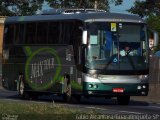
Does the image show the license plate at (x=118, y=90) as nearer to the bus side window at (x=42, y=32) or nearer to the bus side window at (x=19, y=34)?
the bus side window at (x=42, y=32)

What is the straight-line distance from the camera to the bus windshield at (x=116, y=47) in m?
26.7

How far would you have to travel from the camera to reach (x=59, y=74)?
2838cm

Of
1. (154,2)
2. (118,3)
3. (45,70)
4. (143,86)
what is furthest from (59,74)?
(154,2)

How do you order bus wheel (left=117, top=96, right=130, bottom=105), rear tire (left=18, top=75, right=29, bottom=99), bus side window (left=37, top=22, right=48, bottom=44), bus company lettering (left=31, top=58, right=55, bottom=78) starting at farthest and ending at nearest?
rear tire (left=18, top=75, right=29, bottom=99) → bus side window (left=37, top=22, right=48, bottom=44) → bus company lettering (left=31, top=58, right=55, bottom=78) → bus wheel (left=117, top=96, right=130, bottom=105)

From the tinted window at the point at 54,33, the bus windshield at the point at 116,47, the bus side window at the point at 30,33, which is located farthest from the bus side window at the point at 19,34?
the bus windshield at the point at 116,47

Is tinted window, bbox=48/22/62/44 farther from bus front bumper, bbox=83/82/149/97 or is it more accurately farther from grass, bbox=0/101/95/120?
grass, bbox=0/101/95/120

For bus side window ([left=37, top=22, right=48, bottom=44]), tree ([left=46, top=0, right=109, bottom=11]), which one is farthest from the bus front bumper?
tree ([left=46, top=0, right=109, bottom=11])

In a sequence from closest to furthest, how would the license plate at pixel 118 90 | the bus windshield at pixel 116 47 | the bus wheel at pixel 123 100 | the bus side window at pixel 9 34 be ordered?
the bus windshield at pixel 116 47
the license plate at pixel 118 90
the bus wheel at pixel 123 100
the bus side window at pixel 9 34

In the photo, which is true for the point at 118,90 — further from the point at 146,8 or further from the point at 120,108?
the point at 146,8

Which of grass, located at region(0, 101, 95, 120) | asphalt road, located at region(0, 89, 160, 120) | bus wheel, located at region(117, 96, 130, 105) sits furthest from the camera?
bus wheel, located at region(117, 96, 130, 105)

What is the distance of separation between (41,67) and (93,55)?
11.6ft

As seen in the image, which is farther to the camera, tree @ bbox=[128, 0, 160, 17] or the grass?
tree @ bbox=[128, 0, 160, 17]

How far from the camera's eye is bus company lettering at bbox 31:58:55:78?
29.0m

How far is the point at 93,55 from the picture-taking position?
26703mm
